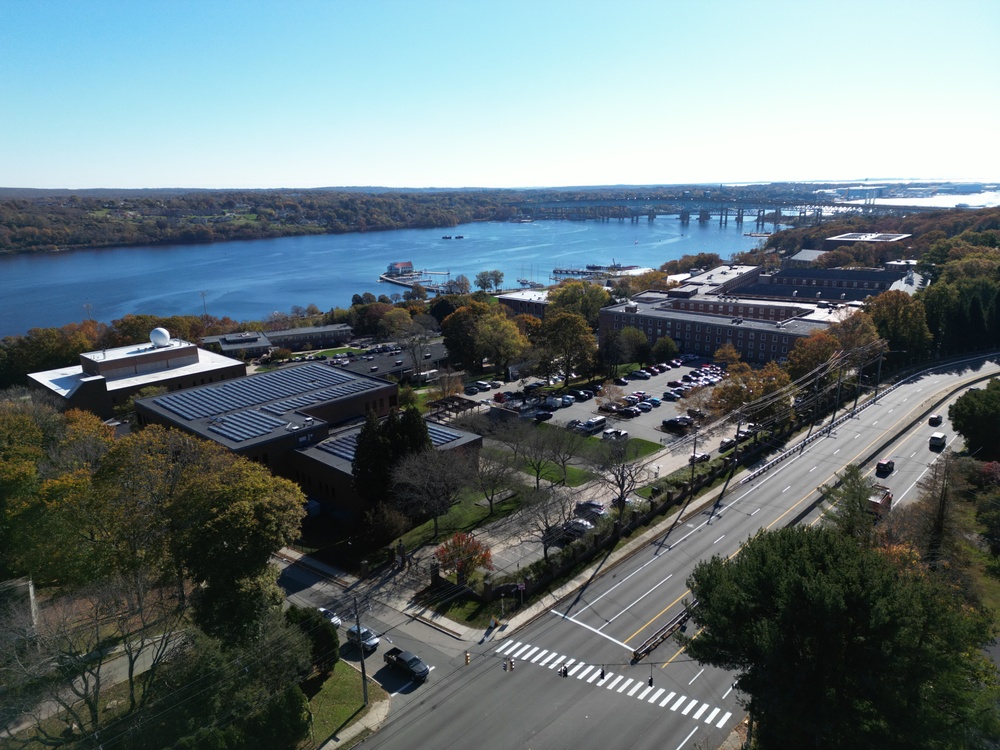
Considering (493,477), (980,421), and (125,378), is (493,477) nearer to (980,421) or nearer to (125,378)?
(980,421)

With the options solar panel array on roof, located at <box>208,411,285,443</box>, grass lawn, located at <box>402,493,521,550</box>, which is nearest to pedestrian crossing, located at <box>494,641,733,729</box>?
grass lawn, located at <box>402,493,521,550</box>

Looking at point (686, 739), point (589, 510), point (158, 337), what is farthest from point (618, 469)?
point (158, 337)

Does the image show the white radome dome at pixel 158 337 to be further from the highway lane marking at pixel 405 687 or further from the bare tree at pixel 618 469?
the highway lane marking at pixel 405 687

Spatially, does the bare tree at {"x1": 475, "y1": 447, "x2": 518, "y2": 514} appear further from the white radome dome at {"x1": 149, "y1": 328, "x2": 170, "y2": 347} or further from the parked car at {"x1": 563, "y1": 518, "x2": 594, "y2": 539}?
the white radome dome at {"x1": 149, "y1": 328, "x2": 170, "y2": 347}

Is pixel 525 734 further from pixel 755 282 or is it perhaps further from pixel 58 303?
pixel 58 303

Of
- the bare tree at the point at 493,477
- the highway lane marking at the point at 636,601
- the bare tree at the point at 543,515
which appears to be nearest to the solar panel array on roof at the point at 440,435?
the bare tree at the point at 493,477

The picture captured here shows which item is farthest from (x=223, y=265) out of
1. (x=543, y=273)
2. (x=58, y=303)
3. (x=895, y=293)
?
(x=895, y=293)
